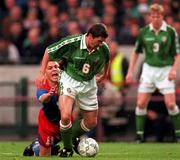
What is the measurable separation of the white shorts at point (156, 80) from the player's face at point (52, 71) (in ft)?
13.8

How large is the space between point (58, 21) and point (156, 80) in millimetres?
5017

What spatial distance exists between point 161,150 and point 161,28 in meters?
2.86

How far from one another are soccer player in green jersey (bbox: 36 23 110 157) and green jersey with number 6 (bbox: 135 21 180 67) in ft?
11.9

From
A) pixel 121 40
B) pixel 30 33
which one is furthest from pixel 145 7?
pixel 30 33

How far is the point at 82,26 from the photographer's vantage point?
1964 cm

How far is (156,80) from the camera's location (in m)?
15.8

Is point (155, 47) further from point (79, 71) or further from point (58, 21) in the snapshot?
point (58, 21)

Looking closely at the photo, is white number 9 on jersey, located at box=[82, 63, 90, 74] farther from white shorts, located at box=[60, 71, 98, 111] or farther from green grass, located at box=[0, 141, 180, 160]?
green grass, located at box=[0, 141, 180, 160]

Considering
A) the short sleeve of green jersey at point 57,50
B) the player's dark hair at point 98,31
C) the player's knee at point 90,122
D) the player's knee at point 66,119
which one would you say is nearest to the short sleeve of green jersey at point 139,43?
the player's knee at point 90,122

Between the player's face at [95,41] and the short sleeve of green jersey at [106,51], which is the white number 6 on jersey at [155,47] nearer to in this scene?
the short sleeve of green jersey at [106,51]

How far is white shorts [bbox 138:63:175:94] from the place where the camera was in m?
15.7

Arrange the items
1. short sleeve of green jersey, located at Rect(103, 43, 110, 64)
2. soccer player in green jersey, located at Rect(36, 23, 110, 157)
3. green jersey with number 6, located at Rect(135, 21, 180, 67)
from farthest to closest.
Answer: green jersey with number 6, located at Rect(135, 21, 180, 67) < short sleeve of green jersey, located at Rect(103, 43, 110, 64) < soccer player in green jersey, located at Rect(36, 23, 110, 157)

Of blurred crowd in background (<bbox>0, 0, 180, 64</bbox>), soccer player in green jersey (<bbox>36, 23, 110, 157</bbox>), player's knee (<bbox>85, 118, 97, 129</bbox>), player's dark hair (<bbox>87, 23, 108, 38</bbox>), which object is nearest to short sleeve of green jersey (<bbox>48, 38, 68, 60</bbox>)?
soccer player in green jersey (<bbox>36, 23, 110, 157</bbox>)

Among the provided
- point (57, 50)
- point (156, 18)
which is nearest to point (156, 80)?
point (156, 18)
